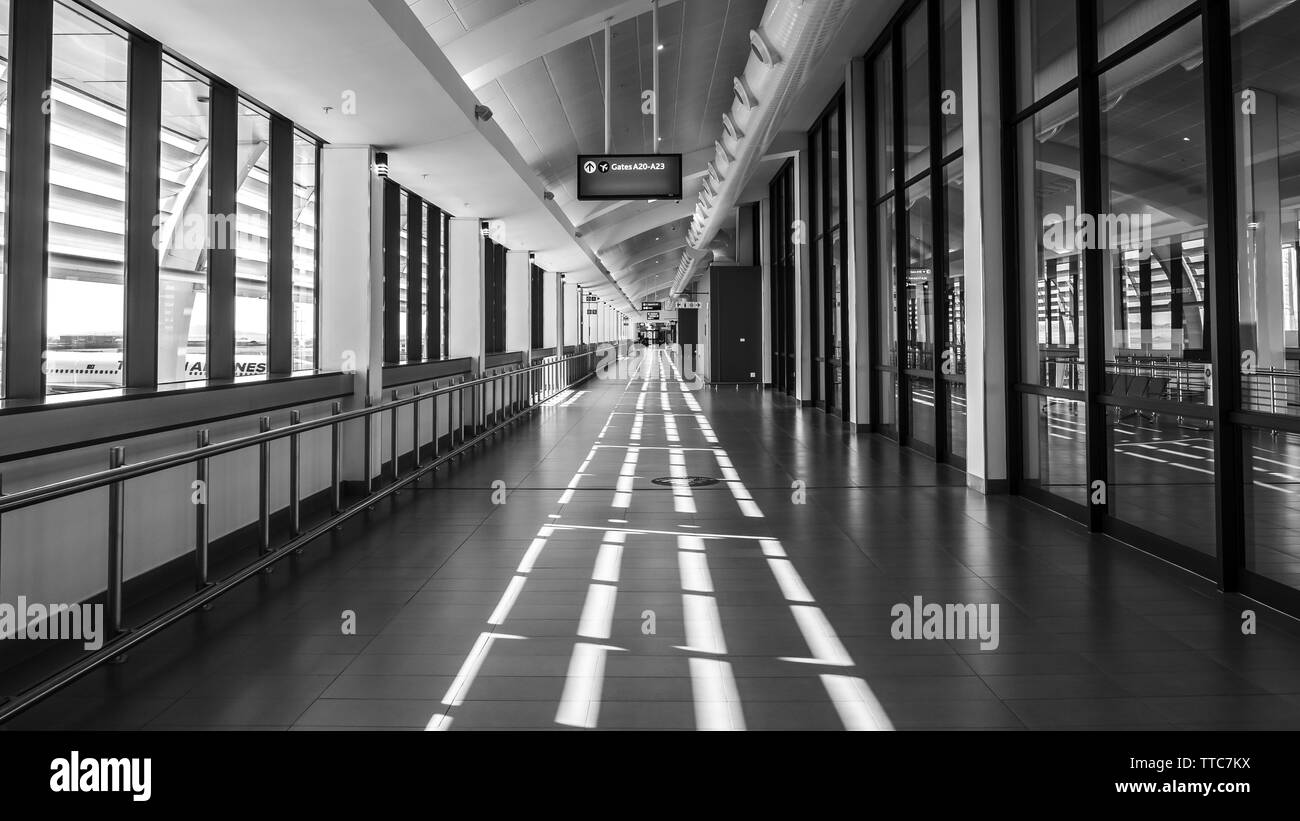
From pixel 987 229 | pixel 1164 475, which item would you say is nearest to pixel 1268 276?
pixel 1164 475

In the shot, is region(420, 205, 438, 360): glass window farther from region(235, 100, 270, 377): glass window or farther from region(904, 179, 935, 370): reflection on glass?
region(904, 179, 935, 370): reflection on glass

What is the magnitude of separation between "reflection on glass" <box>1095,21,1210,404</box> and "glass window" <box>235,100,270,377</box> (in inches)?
242

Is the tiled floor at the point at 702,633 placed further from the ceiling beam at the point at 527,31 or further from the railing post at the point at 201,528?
the ceiling beam at the point at 527,31

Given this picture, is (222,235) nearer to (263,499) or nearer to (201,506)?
(263,499)

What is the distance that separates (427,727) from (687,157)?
607 inches

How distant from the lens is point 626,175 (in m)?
10.5

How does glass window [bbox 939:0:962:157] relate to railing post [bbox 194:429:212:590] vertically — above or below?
above

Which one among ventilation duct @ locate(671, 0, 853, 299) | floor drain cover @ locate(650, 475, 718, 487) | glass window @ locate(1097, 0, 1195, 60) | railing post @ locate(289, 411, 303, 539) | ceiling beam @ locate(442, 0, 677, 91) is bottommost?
floor drain cover @ locate(650, 475, 718, 487)

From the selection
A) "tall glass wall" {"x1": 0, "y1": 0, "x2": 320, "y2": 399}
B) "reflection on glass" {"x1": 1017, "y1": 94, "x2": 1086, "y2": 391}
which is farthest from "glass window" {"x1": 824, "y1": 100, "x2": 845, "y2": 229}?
"tall glass wall" {"x1": 0, "y1": 0, "x2": 320, "y2": 399}

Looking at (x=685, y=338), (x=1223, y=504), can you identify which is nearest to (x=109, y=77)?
(x=1223, y=504)

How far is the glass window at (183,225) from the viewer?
19.6 ft

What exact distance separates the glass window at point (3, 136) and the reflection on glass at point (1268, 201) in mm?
5797

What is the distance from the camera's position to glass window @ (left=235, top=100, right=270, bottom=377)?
23.5 ft

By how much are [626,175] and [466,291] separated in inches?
188
